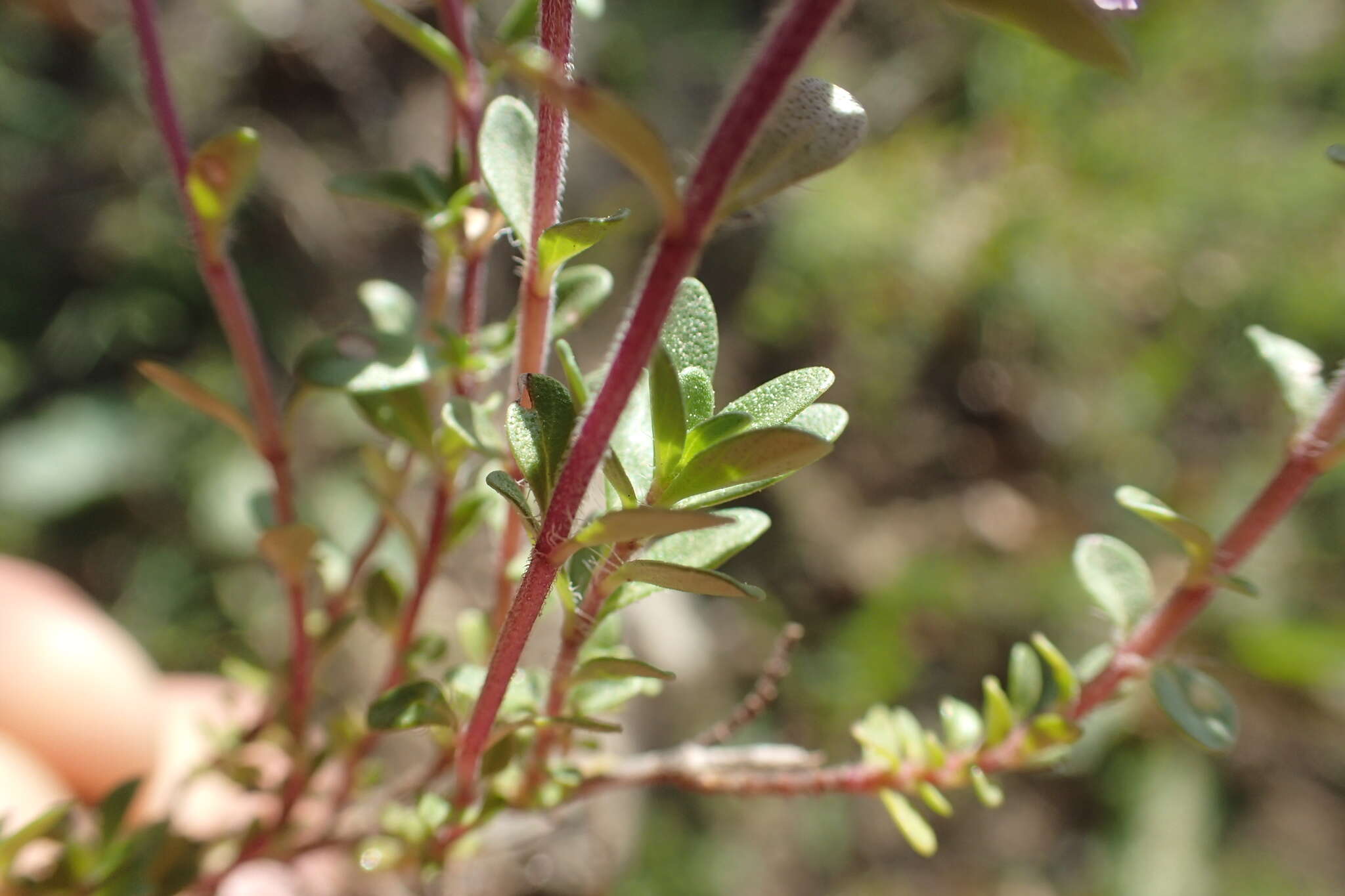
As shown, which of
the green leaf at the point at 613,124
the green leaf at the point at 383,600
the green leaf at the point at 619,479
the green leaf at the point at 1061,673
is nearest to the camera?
the green leaf at the point at 613,124

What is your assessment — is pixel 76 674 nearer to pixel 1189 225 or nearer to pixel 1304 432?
pixel 1304 432

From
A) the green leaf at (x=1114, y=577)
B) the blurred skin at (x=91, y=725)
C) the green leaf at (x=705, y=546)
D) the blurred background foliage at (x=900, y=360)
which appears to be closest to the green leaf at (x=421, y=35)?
the green leaf at (x=705, y=546)

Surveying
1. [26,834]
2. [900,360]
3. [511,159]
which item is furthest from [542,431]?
[900,360]

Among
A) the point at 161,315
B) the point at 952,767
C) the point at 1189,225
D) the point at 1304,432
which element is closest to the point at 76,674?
the point at 161,315

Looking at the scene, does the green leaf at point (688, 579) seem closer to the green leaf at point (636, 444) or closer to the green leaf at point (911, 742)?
the green leaf at point (636, 444)

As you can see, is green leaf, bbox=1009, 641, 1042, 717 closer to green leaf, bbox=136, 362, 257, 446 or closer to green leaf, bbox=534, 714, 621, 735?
green leaf, bbox=534, 714, 621, 735

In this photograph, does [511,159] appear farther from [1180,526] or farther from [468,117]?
[1180,526]
